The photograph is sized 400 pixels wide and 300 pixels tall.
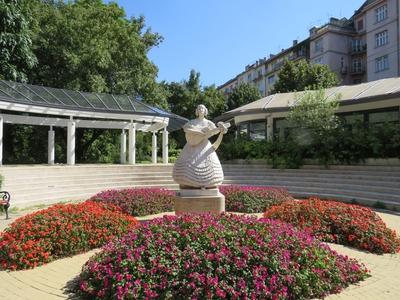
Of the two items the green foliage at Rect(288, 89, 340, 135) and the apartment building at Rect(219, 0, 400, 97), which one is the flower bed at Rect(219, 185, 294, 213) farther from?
the apartment building at Rect(219, 0, 400, 97)

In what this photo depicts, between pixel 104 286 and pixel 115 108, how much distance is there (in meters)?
17.9

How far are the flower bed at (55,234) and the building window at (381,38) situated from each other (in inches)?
1682

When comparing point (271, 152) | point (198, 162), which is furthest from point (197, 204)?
point (271, 152)

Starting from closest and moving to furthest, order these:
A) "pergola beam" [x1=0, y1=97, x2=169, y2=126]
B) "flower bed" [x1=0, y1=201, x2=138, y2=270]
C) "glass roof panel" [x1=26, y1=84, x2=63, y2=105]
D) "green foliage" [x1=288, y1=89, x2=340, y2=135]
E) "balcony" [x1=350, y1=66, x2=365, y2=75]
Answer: "flower bed" [x1=0, y1=201, x2=138, y2=270]
"pergola beam" [x1=0, y1=97, x2=169, y2=126]
"green foliage" [x1=288, y1=89, x2=340, y2=135]
"glass roof panel" [x1=26, y1=84, x2=63, y2=105]
"balcony" [x1=350, y1=66, x2=365, y2=75]

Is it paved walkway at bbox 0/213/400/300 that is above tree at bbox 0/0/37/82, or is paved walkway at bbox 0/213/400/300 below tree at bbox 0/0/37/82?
below

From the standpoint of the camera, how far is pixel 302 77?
37.5 metres

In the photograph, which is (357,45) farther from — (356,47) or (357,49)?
(357,49)

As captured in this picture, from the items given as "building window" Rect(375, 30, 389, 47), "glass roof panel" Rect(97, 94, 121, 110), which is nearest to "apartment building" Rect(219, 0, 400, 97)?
"building window" Rect(375, 30, 389, 47)

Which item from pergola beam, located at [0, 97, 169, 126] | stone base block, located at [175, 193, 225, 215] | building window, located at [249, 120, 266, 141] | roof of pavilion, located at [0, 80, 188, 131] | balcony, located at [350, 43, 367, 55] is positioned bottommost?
stone base block, located at [175, 193, 225, 215]

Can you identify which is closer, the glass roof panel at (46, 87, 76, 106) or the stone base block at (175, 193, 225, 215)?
the stone base block at (175, 193, 225, 215)

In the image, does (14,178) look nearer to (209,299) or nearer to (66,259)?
(66,259)

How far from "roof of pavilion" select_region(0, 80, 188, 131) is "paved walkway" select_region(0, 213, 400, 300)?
41.3ft

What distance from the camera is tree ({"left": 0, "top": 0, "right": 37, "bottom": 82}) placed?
74.8 ft

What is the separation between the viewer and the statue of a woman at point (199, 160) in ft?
28.3
